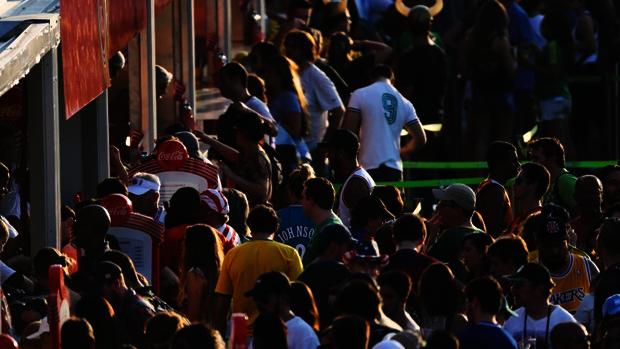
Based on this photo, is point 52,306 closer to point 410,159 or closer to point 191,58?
point 191,58

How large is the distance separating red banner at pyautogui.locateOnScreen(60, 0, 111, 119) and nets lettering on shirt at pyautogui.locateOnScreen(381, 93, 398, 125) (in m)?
2.78

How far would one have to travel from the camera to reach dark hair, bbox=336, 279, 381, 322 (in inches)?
341

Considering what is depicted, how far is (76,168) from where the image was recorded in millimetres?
13609

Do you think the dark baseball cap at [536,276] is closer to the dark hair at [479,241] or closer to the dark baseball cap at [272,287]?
the dark hair at [479,241]

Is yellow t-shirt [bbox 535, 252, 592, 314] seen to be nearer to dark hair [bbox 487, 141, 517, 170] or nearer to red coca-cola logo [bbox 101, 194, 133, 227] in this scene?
dark hair [bbox 487, 141, 517, 170]

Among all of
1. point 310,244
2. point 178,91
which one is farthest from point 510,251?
point 178,91

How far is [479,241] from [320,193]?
107 centimetres

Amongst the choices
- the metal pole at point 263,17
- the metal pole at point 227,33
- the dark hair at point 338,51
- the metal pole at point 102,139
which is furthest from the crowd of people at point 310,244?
the metal pole at point 263,17

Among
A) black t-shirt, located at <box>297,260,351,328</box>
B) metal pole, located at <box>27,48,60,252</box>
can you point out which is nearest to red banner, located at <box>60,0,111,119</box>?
metal pole, located at <box>27,48,60,252</box>

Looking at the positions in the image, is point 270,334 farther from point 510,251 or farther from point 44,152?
point 44,152

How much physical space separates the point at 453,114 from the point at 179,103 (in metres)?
4.94

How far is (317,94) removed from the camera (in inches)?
649

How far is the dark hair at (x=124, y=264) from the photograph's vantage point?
9641 millimetres

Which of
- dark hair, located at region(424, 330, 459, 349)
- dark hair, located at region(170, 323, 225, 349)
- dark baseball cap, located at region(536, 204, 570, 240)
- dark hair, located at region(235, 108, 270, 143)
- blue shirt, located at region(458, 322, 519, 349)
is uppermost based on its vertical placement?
dark hair, located at region(235, 108, 270, 143)
